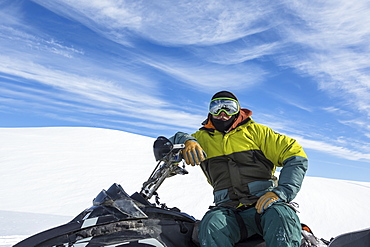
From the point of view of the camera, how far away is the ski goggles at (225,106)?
9.32 ft

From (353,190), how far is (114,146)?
10.2m

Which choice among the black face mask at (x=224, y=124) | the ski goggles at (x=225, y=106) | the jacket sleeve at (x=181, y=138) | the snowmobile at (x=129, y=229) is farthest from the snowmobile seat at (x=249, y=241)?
the ski goggles at (x=225, y=106)

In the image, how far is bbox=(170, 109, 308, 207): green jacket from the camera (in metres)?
2.50

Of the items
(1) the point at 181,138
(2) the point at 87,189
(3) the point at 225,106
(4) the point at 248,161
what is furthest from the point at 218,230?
(2) the point at 87,189

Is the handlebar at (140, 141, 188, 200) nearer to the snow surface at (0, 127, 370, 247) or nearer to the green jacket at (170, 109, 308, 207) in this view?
the green jacket at (170, 109, 308, 207)

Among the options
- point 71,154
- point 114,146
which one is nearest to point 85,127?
point 114,146

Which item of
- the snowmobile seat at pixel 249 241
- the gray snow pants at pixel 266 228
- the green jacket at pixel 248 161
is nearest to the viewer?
the gray snow pants at pixel 266 228

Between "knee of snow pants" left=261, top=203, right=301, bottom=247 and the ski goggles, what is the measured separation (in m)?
0.89

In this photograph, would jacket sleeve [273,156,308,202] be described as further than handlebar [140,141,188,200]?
No

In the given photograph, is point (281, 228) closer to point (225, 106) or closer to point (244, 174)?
point (244, 174)

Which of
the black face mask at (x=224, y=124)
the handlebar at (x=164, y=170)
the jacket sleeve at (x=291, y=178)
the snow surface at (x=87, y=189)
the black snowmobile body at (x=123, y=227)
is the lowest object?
the black snowmobile body at (x=123, y=227)

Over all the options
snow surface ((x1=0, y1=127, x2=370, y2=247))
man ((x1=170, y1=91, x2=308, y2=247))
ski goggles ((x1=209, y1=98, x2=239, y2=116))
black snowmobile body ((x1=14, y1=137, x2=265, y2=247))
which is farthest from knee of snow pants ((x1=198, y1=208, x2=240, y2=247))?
snow surface ((x1=0, y1=127, x2=370, y2=247))

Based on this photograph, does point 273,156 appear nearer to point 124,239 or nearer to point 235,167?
point 235,167

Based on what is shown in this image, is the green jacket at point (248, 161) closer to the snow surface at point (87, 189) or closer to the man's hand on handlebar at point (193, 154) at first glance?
the man's hand on handlebar at point (193, 154)
